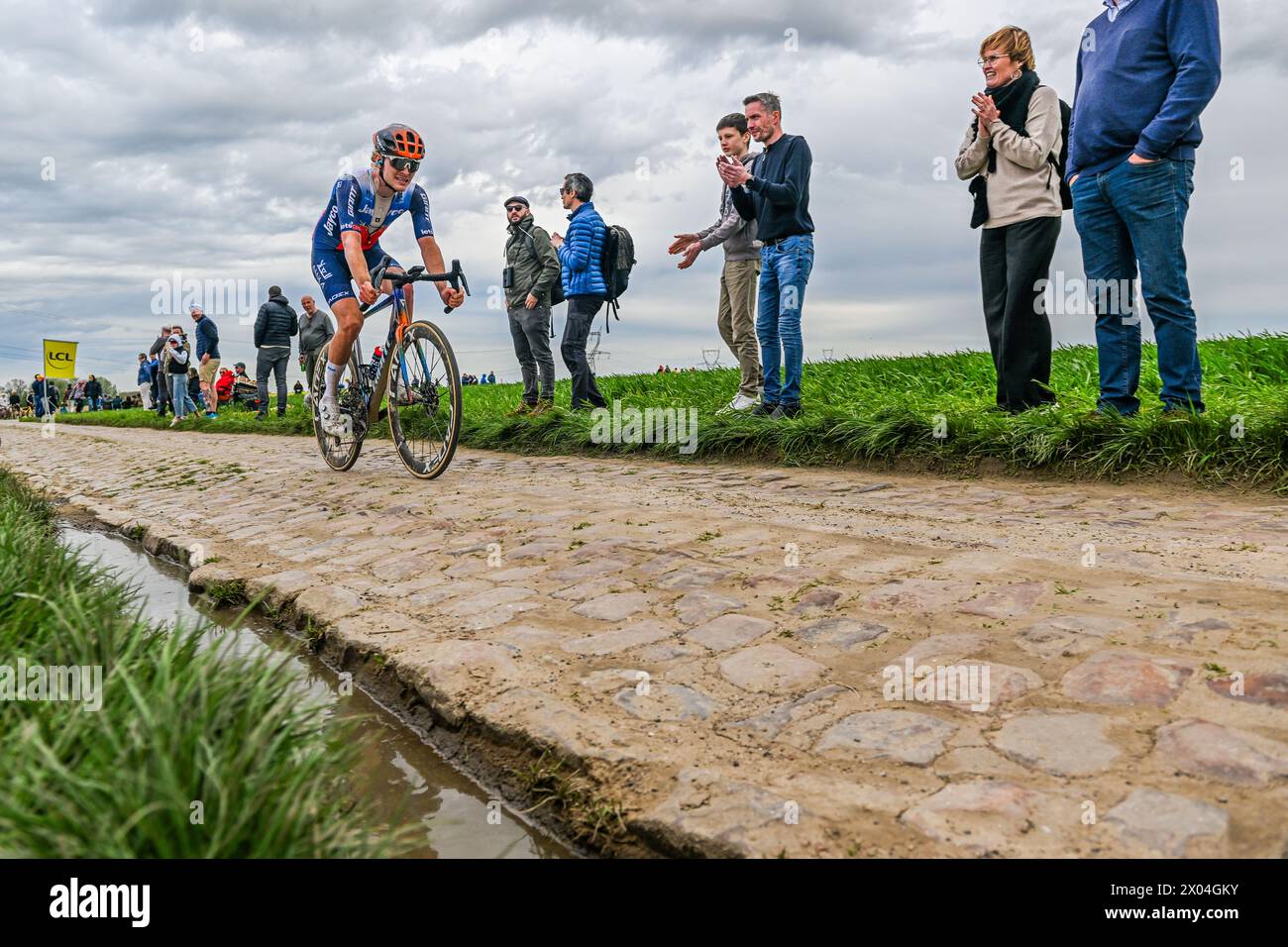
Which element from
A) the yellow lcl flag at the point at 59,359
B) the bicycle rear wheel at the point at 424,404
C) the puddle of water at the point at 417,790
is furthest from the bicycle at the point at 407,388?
the yellow lcl flag at the point at 59,359

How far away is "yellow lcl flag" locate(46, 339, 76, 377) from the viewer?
119 ft

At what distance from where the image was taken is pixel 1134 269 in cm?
617

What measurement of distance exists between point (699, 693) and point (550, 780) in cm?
55

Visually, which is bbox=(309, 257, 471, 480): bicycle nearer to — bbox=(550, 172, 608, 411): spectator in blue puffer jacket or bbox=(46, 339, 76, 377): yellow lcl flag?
bbox=(550, 172, 608, 411): spectator in blue puffer jacket

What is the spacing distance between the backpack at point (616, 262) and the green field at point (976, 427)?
1.38 meters

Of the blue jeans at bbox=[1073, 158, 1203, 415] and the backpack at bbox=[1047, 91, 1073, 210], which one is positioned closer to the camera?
the blue jeans at bbox=[1073, 158, 1203, 415]

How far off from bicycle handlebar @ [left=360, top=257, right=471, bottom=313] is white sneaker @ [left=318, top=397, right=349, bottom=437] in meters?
1.14

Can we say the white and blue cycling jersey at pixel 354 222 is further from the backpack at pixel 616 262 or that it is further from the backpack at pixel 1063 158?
the backpack at pixel 1063 158

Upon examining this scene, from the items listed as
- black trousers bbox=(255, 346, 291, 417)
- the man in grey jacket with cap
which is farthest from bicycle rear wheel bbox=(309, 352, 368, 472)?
black trousers bbox=(255, 346, 291, 417)

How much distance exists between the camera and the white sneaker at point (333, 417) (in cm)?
784
